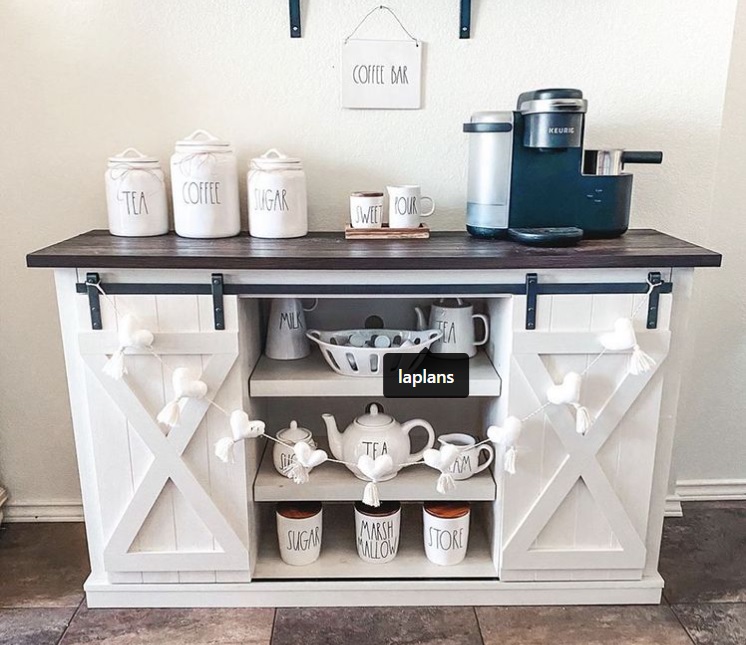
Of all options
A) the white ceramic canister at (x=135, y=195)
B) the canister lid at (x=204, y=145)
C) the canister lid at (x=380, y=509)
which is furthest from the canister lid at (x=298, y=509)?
the canister lid at (x=204, y=145)

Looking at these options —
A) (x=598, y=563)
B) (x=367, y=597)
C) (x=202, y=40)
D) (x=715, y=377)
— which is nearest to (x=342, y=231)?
(x=202, y=40)

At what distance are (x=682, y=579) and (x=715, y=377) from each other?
0.61m

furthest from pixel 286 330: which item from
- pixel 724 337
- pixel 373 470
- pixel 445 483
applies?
pixel 724 337

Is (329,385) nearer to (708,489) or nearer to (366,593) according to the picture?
(366,593)

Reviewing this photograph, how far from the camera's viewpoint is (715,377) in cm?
209

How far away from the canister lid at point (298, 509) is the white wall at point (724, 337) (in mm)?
1125

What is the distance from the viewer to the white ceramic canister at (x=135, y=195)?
1.68 m

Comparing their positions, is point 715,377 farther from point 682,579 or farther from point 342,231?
point 342,231

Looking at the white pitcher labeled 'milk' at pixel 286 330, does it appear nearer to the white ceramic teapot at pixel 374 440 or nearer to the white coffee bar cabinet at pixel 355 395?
the white coffee bar cabinet at pixel 355 395

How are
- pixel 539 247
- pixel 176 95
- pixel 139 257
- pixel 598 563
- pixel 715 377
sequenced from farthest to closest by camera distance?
pixel 715 377 → pixel 176 95 → pixel 598 563 → pixel 539 247 → pixel 139 257

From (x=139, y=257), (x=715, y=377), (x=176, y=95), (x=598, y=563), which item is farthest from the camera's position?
(x=715, y=377)

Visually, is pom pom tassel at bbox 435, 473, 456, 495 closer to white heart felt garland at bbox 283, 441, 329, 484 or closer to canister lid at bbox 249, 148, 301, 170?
white heart felt garland at bbox 283, 441, 329, 484

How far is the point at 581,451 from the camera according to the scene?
1581 mm

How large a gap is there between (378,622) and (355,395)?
54 cm
